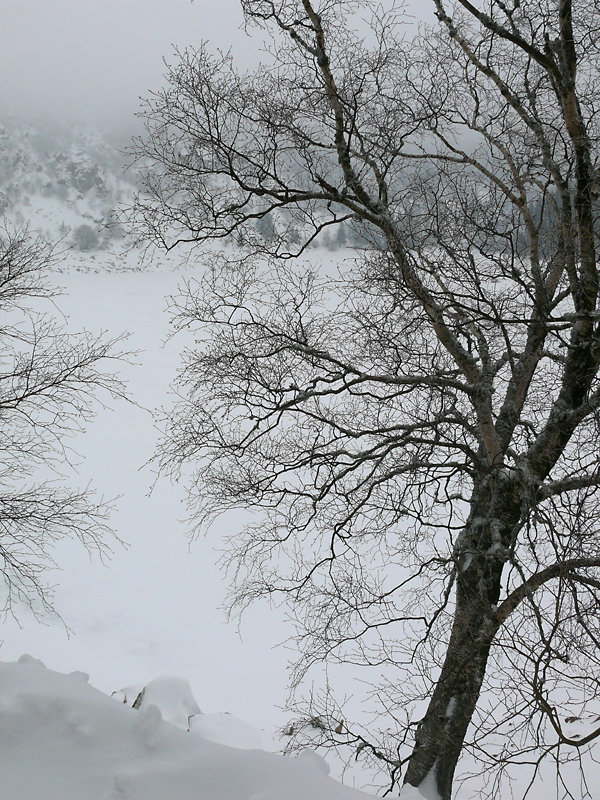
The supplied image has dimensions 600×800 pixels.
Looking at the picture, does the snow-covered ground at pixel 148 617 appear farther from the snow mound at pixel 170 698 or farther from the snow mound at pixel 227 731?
the snow mound at pixel 170 698

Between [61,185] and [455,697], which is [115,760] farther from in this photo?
[61,185]

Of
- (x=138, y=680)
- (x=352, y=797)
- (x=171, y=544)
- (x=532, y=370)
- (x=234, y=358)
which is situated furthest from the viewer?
(x=171, y=544)

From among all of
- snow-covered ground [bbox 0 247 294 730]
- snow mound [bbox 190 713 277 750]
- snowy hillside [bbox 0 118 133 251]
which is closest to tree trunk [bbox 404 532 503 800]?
snow mound [bbox 190 713 277 750]

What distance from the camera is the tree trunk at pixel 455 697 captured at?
18.2 feet

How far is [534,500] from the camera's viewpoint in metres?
4.93

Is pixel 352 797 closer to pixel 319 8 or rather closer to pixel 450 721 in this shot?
pixel 450 721

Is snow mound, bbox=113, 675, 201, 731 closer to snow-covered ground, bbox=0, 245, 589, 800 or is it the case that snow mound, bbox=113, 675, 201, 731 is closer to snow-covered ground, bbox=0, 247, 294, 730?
snow-covered ground, bbox=0, 245, 589, 800

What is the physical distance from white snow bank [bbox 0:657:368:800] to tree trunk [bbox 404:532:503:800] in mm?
2055

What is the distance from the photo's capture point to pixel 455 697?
19.0 ft

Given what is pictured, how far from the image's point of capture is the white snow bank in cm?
334

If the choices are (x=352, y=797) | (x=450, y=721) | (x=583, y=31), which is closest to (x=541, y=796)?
(x=450, y=721)

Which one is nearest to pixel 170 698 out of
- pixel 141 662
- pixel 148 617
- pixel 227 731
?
pixel 227 731

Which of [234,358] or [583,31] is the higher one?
[583,31]

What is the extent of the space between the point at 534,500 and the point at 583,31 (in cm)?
403
